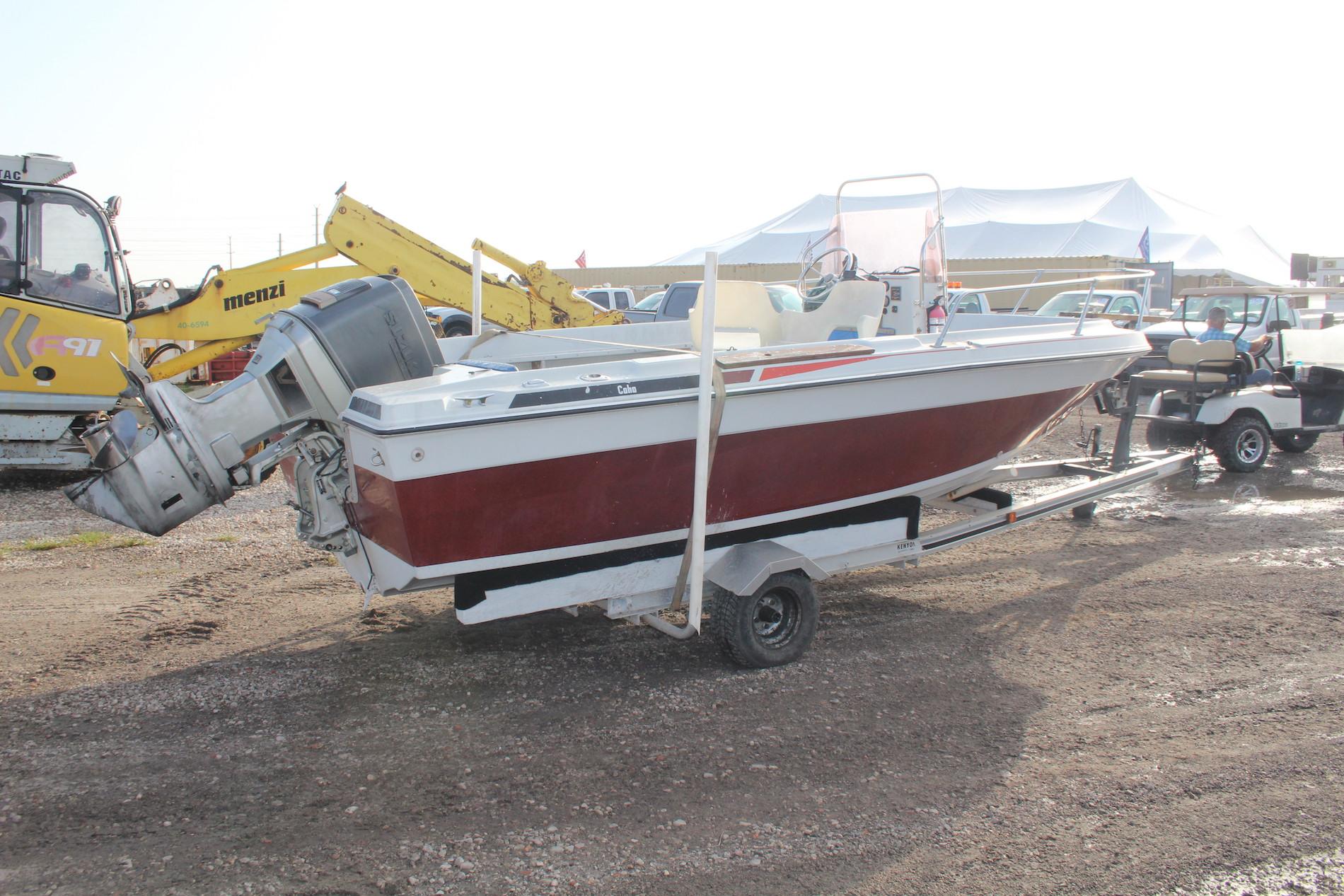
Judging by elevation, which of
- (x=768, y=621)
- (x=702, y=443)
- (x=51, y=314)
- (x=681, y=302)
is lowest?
(x=768, y=621)

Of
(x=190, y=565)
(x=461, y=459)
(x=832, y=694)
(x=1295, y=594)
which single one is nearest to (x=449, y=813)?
(x=461, y=459)

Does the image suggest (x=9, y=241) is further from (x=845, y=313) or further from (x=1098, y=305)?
(x=1098, y=305)

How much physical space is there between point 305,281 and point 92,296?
176 centimetres

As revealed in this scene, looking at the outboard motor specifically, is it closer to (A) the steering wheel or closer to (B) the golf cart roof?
(A) the steering wheel

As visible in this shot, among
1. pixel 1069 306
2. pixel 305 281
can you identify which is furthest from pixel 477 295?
pixel 1069 306

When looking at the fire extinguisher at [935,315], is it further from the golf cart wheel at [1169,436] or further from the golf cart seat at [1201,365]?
the golf cart wheel at [1169,436]

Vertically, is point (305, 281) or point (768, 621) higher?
point (305, 281)

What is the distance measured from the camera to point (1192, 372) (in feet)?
27.7

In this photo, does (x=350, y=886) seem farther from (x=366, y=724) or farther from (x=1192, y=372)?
(x=1192, y=372)

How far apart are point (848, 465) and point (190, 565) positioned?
12.7 feet

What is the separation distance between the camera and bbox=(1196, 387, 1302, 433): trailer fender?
8586 mm

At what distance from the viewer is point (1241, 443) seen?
8.66 m

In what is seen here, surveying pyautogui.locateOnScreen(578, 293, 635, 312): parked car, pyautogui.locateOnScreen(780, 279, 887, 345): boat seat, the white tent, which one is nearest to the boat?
pyautogui.locateOnScreen(780, 279, 887, 345): boat seat

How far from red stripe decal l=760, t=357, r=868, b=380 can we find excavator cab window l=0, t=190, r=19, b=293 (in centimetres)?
681
